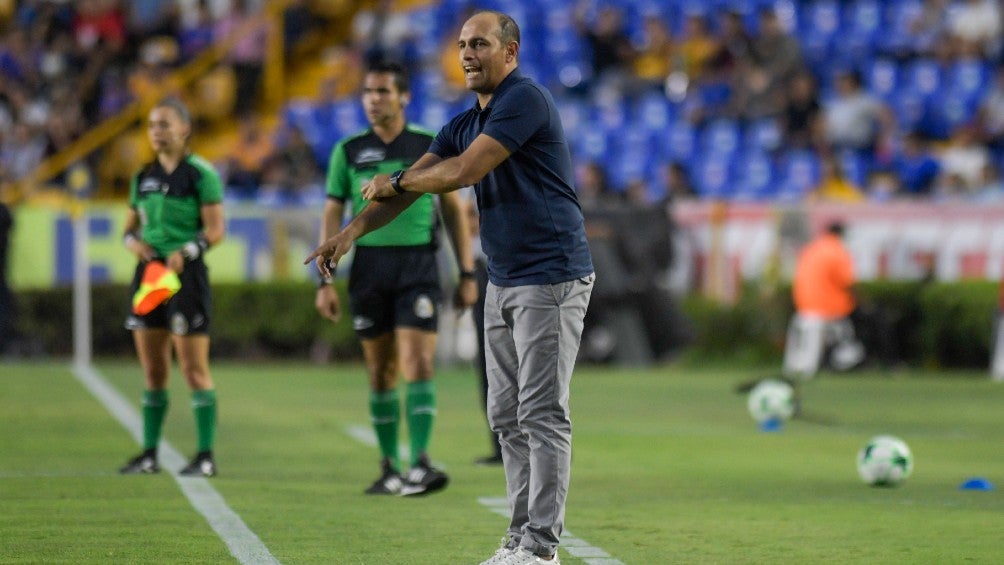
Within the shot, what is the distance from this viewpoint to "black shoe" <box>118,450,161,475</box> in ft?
34.8

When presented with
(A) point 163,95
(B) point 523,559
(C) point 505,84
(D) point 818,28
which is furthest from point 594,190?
(B) point 523,559

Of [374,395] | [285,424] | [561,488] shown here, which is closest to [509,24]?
[561,488]

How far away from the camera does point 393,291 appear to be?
383 inches

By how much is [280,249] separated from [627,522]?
15020 mm

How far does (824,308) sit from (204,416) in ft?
39.1

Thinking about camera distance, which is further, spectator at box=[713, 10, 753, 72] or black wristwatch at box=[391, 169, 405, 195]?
spectator at box=[713, 10, 753, 72]

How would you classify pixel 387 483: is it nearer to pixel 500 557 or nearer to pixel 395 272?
pixel 395 272

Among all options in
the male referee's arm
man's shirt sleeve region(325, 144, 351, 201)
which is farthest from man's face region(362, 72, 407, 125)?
the male referee's arm

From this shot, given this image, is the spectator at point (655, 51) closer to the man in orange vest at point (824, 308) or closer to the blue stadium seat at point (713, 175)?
the blue stadium seat at point (713, 175)

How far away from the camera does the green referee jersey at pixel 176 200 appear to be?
10484mm

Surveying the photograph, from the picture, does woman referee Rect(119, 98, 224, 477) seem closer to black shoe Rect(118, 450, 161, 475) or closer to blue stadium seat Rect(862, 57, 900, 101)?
black shoe Rect(118, 450, 161, 475)

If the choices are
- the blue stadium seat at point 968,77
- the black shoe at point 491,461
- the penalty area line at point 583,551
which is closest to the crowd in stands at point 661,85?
the blue stadium seat at point 968,77

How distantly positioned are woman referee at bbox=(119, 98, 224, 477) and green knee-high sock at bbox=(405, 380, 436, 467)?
141 centimetres

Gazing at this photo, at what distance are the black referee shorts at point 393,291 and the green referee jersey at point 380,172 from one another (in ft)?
0.21
